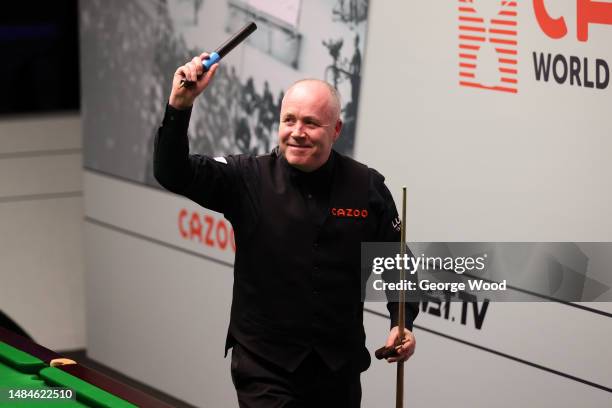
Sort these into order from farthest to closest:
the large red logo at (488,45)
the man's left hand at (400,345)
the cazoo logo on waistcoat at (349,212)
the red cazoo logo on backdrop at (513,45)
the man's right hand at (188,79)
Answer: the large red logo at (488,45) < the red cazoo logo on backdrop at (513,45) < the cazoo logo on waistcoat at (349,212) < the man's left hand at (400,345) < the man's right hand at (188,79)

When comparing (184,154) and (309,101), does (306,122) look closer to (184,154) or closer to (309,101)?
(309,101)

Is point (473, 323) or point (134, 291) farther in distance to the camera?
point (134, 291)

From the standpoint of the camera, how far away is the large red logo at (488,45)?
12.2ft

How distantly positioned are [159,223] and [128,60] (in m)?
0.87

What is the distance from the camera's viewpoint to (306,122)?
2986mm

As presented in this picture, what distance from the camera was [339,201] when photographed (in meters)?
3.10

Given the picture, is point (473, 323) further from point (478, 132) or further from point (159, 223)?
point (159, 223)

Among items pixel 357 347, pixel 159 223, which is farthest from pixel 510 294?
pixel 159 223

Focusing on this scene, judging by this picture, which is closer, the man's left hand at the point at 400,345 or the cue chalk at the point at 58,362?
the man's left hand at the point at 400,345

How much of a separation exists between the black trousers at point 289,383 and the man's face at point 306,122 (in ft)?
1.90

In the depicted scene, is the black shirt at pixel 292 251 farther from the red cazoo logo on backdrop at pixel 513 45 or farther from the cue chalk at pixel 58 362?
the red cazoo logo on backdrop at pixel 513 45

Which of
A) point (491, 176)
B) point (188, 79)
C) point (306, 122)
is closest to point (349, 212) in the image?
point (306, 122)

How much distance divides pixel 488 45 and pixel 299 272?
4.13ft

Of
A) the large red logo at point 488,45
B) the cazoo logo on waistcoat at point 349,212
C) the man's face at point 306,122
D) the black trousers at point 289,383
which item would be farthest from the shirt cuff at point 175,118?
the large red logo at point 488,45
